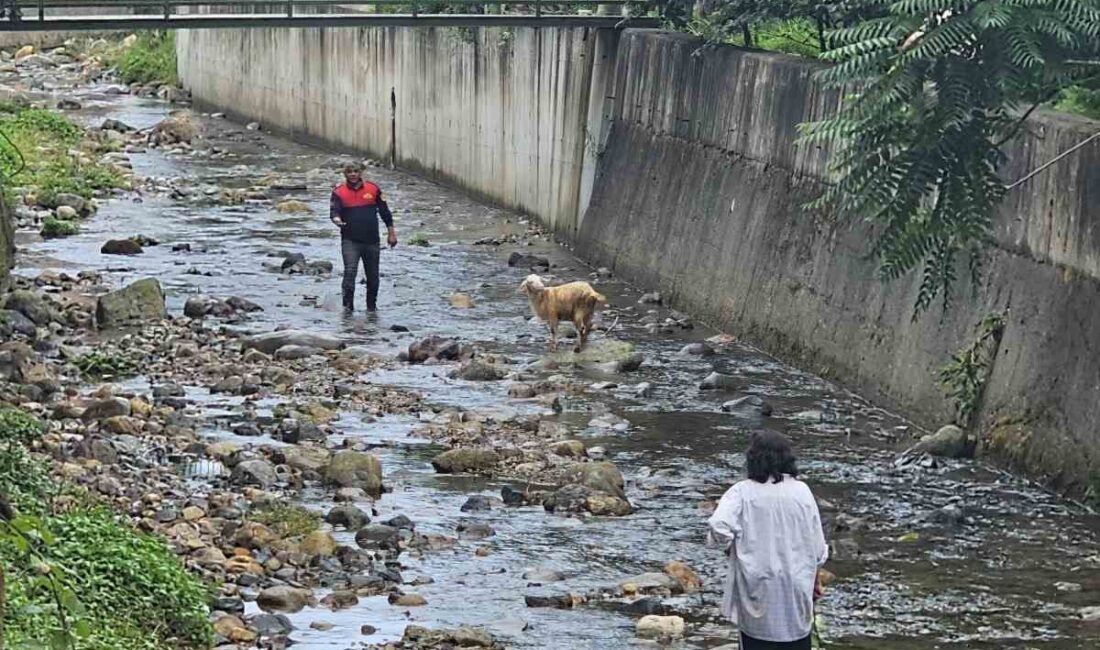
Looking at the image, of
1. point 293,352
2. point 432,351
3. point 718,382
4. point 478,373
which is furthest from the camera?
point 432,351

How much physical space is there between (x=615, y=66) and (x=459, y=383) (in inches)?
A: 336

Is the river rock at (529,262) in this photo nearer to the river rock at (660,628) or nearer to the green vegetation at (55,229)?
the green vegetation at (55,229)

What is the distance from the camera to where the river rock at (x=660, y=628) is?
10.9m

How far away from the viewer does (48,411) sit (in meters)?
15.6

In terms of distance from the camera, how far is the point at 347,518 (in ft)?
43.0

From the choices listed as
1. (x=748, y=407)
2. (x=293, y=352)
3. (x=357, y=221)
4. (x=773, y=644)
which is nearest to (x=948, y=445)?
(x=748, y=407)

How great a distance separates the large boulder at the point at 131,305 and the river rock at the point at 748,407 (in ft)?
22.5

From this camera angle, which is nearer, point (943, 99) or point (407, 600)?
point (407, 600)

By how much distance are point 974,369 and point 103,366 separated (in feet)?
26.3

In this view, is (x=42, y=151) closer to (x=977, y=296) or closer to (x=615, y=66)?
(x=615, y=66)

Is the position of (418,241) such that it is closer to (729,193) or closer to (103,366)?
(729,193)

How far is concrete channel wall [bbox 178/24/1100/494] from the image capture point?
1489 cm

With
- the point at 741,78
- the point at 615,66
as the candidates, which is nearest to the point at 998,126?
the point at 741,78

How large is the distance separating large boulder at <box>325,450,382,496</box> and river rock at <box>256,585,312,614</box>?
273cm
